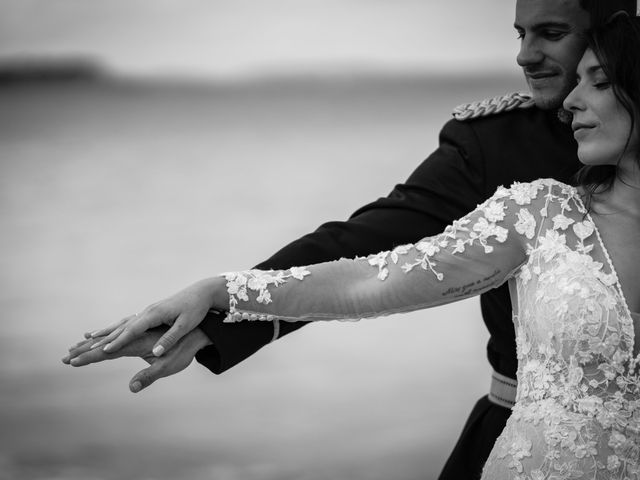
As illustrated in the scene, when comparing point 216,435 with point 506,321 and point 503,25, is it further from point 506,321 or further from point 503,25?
point 503,25

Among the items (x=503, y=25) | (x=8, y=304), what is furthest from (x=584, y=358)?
(x=503, y=25)

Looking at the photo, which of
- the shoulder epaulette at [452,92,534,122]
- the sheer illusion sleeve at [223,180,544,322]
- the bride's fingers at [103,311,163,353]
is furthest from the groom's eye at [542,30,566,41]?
the bride's fingers at [103,311,163,353]

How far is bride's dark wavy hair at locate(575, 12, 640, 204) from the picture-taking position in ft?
6.00

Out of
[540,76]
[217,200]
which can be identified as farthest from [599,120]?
[217,200]

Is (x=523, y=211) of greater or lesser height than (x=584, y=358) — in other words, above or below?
above

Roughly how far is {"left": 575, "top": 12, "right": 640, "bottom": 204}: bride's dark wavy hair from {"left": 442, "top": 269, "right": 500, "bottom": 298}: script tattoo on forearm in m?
0.23

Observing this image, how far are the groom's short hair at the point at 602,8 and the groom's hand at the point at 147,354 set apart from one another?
3.23ft

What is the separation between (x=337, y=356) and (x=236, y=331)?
11.7ft

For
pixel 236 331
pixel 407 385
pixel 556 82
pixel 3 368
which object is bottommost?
pixel 407 385

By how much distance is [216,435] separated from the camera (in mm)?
4688

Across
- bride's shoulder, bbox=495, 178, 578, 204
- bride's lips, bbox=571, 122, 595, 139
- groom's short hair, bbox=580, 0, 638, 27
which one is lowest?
bride's shoulder, bbox=495, 178, 578, 204

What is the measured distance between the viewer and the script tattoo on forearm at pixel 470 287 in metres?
1.88

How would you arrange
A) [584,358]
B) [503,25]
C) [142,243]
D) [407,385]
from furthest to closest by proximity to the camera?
[503,25] < [142,243] < [407,385] < [584,358]

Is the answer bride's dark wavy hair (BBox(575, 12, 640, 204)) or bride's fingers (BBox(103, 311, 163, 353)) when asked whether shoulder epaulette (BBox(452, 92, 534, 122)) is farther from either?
bride's fingers (BBox(103, 311, 163, 353))
